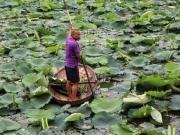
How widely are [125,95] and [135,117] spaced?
0.83 feet

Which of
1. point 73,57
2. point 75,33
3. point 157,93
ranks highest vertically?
point 75,33

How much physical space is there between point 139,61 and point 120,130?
1531 mm

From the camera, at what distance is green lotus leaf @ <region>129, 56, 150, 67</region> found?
4679 millimetres

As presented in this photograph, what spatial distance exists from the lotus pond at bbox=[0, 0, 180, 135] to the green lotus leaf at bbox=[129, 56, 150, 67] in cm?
1

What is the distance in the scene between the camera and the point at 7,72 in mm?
4629

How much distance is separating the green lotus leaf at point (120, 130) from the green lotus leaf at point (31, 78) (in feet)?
3.53

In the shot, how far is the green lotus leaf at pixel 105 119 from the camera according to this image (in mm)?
3492

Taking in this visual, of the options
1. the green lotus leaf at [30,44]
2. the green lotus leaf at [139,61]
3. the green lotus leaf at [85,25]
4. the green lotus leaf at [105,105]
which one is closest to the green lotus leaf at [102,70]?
the green lotus leaf at [139,61]

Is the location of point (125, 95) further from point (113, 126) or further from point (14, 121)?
point (14, 121)

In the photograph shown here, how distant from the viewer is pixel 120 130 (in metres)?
3.32

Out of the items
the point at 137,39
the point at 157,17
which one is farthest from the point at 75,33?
the point at 157,17

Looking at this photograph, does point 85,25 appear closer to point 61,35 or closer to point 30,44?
point 61,35

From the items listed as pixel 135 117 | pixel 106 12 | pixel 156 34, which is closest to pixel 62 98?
pixel 135 117

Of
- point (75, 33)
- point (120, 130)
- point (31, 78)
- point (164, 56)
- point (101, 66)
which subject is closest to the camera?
point (120, 130)
